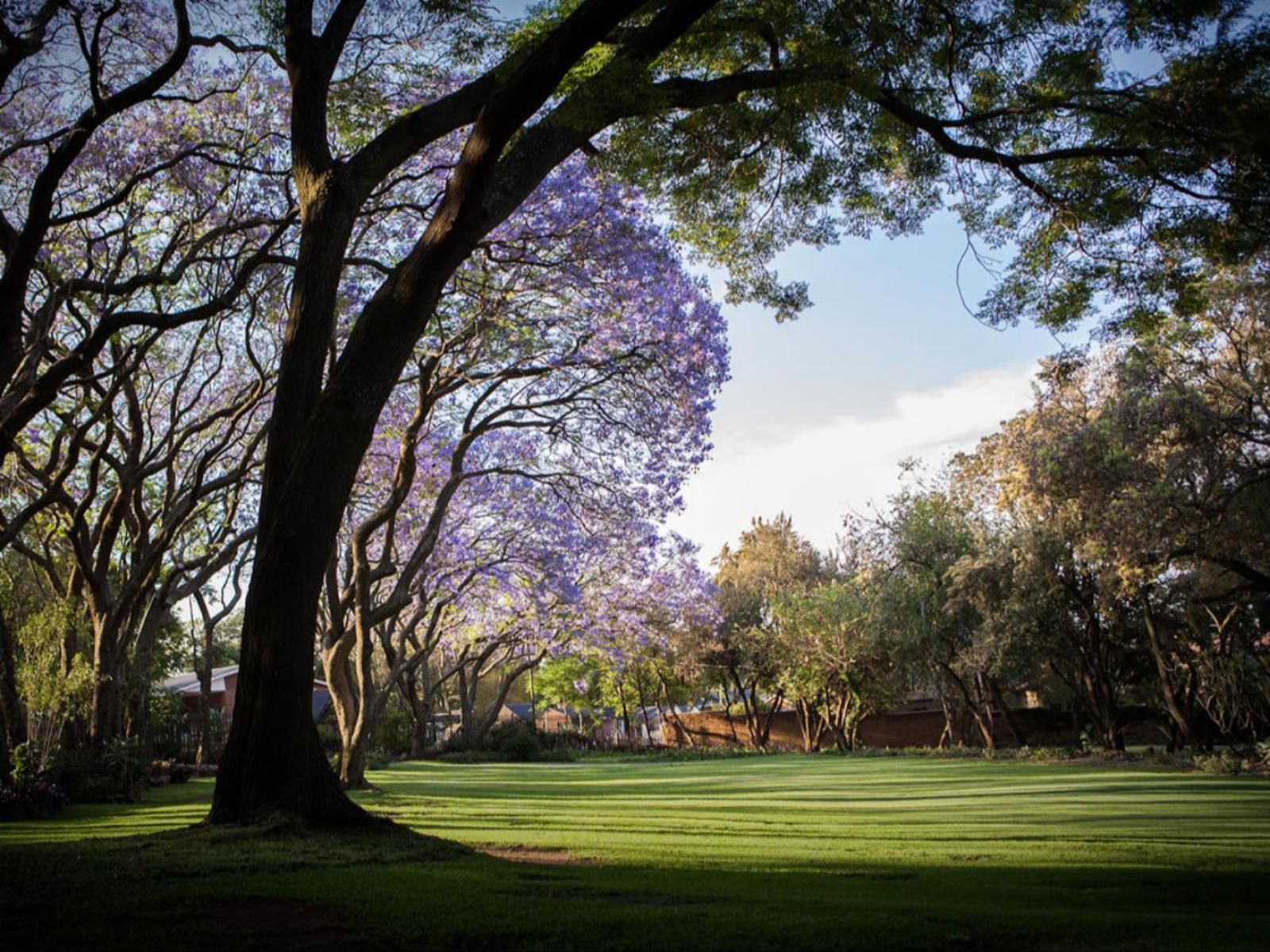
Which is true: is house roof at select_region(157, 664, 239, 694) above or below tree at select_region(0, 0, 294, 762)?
below

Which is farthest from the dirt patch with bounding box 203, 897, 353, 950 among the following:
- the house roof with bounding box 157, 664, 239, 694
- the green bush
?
the house roof with bounding box 157, 664, 239, 694

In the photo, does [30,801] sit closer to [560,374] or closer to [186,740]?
[560,374]

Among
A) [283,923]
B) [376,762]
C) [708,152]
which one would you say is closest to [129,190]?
[708,152]

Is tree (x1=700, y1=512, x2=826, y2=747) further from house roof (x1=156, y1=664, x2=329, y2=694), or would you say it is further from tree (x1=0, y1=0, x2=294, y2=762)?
tree (x1=0, y1=0, x2=294, y2=762)

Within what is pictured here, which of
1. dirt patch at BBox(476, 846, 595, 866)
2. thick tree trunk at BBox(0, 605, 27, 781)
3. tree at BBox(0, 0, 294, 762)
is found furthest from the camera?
thick tree trunk at BBox(0, 605, 27, 781)

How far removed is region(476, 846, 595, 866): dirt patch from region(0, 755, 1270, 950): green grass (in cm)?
4

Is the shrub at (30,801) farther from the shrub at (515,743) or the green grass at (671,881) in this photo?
the shrub at (515,743)

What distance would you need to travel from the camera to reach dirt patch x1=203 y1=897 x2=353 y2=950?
3.12 m

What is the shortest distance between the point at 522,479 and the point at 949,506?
11.8 meters

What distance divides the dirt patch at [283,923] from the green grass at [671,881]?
0.04ft

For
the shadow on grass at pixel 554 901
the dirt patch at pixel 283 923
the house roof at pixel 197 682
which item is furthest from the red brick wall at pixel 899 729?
the dirt patch at pixel 283 923

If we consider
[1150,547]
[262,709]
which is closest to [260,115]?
[262,709]

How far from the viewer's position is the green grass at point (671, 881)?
3.21m

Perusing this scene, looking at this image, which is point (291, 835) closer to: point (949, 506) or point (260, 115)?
point (260, 115)
